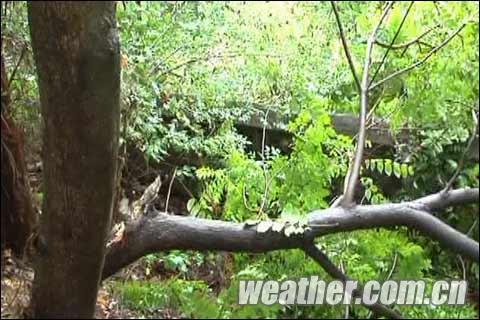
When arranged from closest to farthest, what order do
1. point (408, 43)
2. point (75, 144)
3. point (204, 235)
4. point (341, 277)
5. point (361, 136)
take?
1. point (75, 144)
2. point (204, 235)
3. point (341, 277)
4. point (361, 136)
5. point (408, 43)

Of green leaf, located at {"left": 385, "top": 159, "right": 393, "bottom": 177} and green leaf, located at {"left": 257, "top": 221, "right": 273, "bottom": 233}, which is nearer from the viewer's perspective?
green leaf, located at {"left": 257, "top": 221, "right": 273, "bottom": 233}

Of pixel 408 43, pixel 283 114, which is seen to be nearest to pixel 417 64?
pixel 408 43

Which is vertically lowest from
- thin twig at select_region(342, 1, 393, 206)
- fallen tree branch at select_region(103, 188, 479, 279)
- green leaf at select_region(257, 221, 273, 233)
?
fallen tree branch at select_region(103, 188, 479, 279)

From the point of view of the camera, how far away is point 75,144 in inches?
36.4

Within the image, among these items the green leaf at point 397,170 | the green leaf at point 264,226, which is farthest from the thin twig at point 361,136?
the green leaf at point 397,170

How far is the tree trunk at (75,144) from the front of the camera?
875 millimetres

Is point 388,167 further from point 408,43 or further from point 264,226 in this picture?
point 264,226

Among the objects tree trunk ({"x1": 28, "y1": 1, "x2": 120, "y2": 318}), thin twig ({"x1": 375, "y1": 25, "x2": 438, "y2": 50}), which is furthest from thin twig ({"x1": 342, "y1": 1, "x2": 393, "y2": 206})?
tree trunk ({"x1": 28, "y1": 1, "x2": 120, "y2": 318})

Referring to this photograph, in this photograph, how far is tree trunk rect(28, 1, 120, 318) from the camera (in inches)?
34.4

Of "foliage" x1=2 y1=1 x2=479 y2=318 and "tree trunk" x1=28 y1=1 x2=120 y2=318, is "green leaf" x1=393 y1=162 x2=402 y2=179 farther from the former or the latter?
"tree trunk" x1=28 y1=1 x2=120 y2=318

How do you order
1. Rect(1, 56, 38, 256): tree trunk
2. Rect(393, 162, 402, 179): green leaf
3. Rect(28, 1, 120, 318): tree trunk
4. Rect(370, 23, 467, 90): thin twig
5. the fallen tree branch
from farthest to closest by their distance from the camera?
1. Rect(393, 162, 402, 179): green leaf
2. Rect(370, 23, 467, 90): thin twig
3. the fallen tree branch
4. Rect(1, 56, 38, 256): tree trunk
5. Rect(28, 1, 120, 318): tree trunk

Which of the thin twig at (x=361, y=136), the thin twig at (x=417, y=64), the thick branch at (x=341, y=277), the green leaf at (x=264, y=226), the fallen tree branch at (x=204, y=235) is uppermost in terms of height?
the thin twig at (x=417, y=64)

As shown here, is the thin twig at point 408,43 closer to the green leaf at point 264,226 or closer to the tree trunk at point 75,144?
the green leaf at point 264,226

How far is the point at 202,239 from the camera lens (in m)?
1.31
